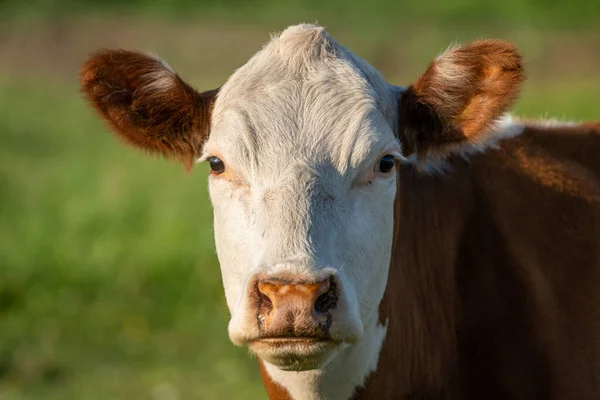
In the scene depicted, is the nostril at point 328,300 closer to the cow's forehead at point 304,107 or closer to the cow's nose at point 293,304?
the cow's nose at point 293,304

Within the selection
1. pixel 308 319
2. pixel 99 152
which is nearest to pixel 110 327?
pixel 308 319

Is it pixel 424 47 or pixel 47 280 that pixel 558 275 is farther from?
pixel 424 47

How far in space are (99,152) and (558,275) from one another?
1338 centimetres

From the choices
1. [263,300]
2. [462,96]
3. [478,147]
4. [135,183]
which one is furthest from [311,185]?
[135,183]

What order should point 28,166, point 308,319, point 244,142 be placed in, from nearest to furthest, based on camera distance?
point 308,319 → point 244,142 → point 28,166

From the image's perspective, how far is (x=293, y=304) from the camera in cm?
389

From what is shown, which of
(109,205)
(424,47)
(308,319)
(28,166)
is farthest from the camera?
(424,47)

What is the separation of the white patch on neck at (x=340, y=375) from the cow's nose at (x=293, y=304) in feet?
2.36

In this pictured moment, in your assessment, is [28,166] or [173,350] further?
[28,166]

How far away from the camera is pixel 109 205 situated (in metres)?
13.2

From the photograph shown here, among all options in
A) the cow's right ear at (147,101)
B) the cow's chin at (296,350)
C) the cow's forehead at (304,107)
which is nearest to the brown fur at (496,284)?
the cow's forehead at (304,107)

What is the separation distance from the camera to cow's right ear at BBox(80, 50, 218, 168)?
4902 millimetres

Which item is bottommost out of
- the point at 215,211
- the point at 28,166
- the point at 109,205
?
the point at 215,211

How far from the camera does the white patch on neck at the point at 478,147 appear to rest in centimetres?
515
